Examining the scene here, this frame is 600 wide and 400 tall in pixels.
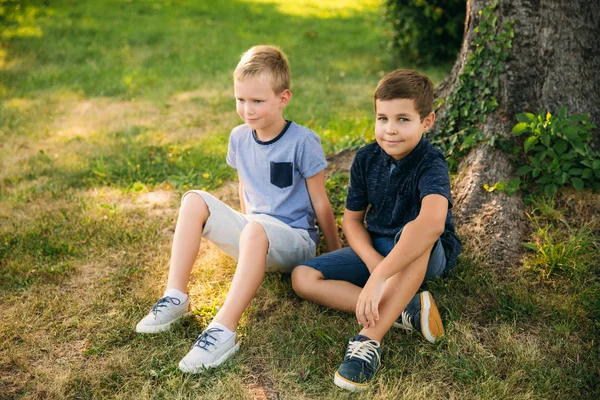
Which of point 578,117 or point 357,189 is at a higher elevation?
point 578,117

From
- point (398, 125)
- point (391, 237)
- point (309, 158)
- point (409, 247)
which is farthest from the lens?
point (309, 158)

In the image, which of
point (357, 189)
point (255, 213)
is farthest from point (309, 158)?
point (255, 213)

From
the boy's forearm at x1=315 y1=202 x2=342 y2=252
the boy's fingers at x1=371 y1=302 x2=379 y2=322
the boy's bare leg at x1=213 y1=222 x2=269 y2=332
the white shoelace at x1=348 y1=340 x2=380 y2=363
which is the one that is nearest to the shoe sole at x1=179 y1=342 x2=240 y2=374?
the boy's bare leg at x1=213 y1=222 x2=269 y2=332

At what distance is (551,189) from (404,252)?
1296 millimetres

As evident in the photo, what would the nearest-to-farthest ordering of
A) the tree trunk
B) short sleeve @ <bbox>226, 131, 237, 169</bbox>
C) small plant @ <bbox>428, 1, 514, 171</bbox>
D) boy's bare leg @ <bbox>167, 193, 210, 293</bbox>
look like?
boy's bare leg @ <bbox>167, 193, 210, 293</bbox> < short sleeve @ <bbox>226, 131, 237, 169</bbox> < the tree trunk < small plant @ <bbox>428, 1, 514, 171</bbox>

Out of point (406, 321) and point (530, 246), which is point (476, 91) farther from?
point (406, 321)

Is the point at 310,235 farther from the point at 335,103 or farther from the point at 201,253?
the point at 335,103

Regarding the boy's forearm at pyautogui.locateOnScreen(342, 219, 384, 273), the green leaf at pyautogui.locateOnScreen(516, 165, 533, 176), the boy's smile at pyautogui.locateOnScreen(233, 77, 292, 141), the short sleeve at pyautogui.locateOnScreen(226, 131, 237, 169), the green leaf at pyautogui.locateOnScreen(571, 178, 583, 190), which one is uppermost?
the boy's smile at pyautogui.locateOnScreen(233, 77, 292, 141)

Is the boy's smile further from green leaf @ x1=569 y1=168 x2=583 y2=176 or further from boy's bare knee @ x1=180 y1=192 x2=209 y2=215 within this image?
green leaf @ x1=569 y1=168 x2=583 y2=176

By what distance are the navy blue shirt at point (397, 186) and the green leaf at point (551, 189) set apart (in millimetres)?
782

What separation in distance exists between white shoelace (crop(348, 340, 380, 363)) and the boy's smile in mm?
1205

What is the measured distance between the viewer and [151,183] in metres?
4.32

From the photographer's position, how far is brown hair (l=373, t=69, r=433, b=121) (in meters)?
2.51

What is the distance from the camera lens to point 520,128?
3227mm
